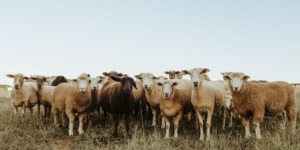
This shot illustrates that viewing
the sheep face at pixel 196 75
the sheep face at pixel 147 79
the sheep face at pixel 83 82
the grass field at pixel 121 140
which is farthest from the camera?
the sheep face at pixel 147 79

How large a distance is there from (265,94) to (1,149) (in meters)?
7.87

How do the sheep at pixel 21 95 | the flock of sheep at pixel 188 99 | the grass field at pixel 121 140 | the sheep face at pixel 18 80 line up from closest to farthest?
the grass field at pixel 121 140 → the flock of sheep at pixel 188 99 → the sheep face at pixel 18 80 → the sheep at pixel 21 95

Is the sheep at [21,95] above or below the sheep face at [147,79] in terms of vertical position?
below

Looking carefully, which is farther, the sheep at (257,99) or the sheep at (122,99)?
the sheep at (122,99)

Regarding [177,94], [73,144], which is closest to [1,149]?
[73,144]

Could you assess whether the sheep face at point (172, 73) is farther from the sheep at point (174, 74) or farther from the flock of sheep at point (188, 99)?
the flock of sheep at point (188, 99)

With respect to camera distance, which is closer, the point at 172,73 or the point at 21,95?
the point at 21,95

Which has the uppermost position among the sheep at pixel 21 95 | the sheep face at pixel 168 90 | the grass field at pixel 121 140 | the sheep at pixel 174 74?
the sheep at pixel 174 74

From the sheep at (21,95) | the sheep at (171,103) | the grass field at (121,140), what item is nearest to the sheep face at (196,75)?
the sheep at (171,103)

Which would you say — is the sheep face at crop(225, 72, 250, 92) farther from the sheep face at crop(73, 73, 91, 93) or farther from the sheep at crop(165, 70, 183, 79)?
the sheep at crop(165, 70, 183, 79)

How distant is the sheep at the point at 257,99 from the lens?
9.18 meters

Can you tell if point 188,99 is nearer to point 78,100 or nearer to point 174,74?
point 78,100

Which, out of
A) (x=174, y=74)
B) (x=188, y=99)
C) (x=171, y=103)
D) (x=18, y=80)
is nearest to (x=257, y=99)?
(x=188, y=99)

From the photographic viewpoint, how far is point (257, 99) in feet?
30.5
